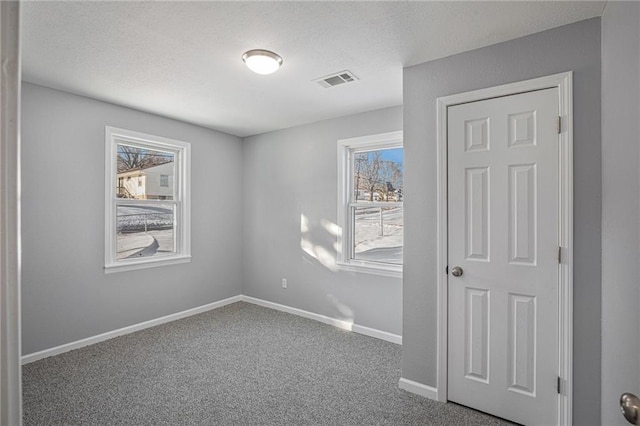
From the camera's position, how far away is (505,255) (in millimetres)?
2223

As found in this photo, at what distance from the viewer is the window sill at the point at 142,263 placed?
3.54 metres

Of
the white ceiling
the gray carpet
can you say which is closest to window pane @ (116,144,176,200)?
the white ceiling

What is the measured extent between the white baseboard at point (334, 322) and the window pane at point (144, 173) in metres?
1.85

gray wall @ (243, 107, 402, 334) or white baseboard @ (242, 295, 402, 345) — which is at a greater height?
gray wall @ (243, 107, 402, 334)

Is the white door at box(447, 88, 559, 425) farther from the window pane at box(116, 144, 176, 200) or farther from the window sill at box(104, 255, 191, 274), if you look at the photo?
the window pane at box(116, 144, 176, 200)

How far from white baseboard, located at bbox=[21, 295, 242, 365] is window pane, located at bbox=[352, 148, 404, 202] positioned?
7.87 feet

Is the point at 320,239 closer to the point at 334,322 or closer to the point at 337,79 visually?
the point at 334,322

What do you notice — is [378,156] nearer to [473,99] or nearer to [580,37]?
[473,99]
